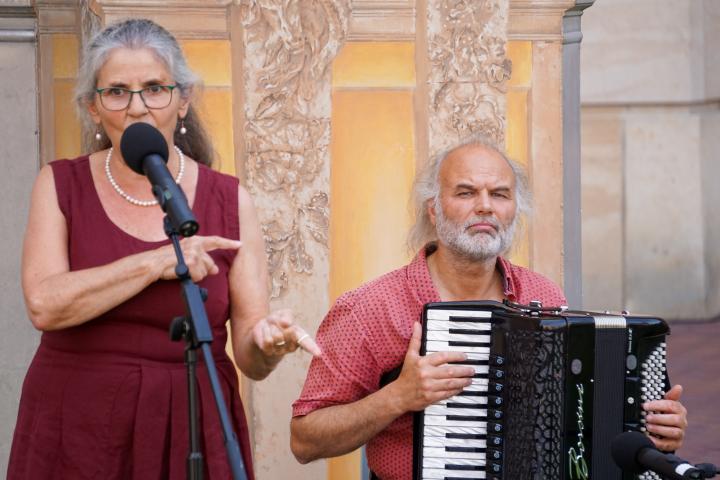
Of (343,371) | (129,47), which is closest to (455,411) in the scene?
(343,371)

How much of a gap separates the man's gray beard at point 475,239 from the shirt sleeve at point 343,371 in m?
0.32

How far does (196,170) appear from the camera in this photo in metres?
3.32

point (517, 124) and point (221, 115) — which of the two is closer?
point (221, 115)

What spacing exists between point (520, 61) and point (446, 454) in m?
2.61

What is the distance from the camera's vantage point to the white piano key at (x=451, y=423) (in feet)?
11.1

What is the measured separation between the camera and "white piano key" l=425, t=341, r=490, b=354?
3.37 meters

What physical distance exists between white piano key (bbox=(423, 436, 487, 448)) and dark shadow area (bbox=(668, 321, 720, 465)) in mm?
4790

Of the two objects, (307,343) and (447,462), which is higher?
(307,343)

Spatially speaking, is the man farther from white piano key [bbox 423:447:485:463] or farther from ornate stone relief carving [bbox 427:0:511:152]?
ornate stone relief carving [bbox 427:0:511:152]

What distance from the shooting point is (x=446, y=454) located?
338 cm

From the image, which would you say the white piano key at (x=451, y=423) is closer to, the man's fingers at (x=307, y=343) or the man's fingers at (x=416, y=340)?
the man's fingers at (x=416, y=340)

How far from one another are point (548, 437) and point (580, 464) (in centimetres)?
10

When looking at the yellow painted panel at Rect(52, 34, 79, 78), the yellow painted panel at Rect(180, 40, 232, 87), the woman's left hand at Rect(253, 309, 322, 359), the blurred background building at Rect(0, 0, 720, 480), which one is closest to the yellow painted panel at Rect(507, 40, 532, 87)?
the blurred background building at Rect(0, 0, 720, 480)

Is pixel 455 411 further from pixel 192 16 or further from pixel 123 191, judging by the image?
pixel 192 16
